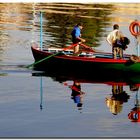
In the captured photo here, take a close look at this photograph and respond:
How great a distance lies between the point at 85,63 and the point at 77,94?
554 cm

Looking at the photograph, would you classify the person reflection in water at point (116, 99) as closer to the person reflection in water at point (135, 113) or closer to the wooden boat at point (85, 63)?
the person reflection in water at point (135, 113)

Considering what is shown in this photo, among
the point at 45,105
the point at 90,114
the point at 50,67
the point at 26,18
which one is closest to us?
the point at 90,114

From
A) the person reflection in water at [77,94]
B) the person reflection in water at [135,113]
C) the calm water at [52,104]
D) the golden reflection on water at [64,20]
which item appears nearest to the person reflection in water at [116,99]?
the calm water at [52,104]

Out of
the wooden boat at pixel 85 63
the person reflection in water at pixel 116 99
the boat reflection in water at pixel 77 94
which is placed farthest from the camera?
the wooden boat at pixel 85 63

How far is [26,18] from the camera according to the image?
70.6m

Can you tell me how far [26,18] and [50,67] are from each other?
35.6m

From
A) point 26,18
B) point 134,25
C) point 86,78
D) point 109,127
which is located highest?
point 26,18

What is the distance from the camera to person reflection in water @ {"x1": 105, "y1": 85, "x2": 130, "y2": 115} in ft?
82.7

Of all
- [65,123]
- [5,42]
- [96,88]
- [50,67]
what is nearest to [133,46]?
[5,42]

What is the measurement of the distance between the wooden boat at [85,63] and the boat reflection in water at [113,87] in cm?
35

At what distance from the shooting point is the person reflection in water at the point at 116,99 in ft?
82.7

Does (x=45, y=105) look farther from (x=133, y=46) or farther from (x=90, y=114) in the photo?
(x=133, y=46)

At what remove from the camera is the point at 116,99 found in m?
27.5

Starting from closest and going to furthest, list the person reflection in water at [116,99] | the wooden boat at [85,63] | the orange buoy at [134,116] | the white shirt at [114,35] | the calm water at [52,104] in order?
the calm water at [52,104], the orange buoy at [134,116], the person reflection in water at [116,99], the wooden boat at [85,63], the white shirt at [114,35]
